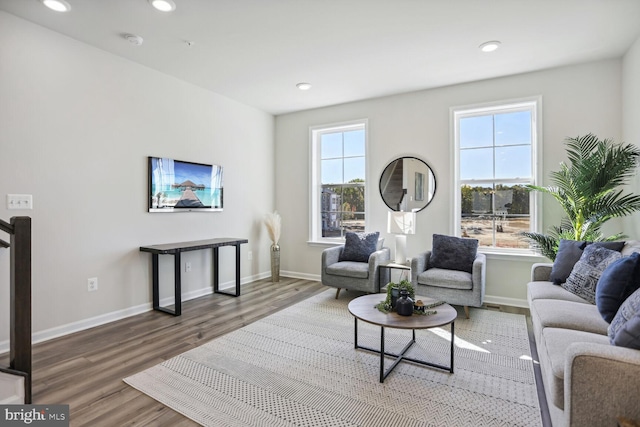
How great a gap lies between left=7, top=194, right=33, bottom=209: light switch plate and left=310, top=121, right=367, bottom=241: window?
3463 mm

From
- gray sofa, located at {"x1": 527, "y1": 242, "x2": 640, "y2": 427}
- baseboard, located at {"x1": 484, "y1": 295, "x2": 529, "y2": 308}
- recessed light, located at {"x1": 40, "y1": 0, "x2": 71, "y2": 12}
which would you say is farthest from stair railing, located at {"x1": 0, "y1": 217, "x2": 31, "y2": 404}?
baseboard, located at {"x1": 484, "y1": 295, "x2": 529, "y2": 308}

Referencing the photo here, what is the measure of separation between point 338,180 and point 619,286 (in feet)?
12.4

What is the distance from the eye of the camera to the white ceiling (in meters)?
2.65

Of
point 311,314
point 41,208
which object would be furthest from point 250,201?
A: point 41,208

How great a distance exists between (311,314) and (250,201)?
2.23m

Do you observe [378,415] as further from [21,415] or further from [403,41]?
[403,41]

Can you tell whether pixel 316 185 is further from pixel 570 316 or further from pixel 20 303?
pixel 20 303

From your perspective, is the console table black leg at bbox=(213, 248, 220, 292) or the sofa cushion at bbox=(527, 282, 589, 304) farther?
the console table black leg at bbox=(213, 248, 220, 292)

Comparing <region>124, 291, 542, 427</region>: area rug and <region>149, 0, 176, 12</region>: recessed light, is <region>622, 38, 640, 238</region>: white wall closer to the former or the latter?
<region>124, 291, 542, 427</region>: area rug

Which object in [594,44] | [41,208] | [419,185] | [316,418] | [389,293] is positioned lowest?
[316,418]

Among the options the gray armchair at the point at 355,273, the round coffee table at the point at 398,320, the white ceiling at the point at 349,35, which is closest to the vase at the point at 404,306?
the round coffee table at the point at 398,320

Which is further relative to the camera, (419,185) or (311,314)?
(419,185)

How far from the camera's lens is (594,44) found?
127 inches

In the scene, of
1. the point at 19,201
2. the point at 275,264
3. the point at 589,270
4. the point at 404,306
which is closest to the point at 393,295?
the point at 404,306
